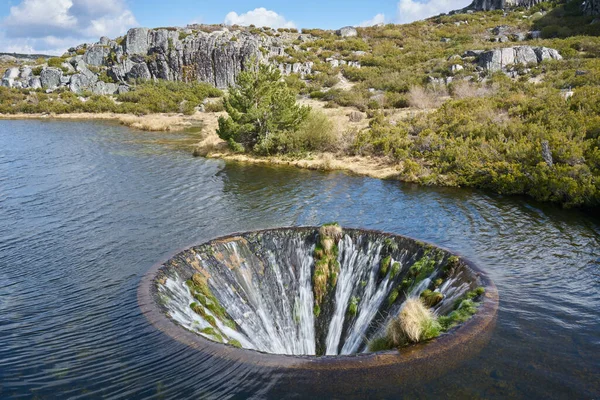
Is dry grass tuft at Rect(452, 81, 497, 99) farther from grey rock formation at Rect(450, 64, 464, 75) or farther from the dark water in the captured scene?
the dark water

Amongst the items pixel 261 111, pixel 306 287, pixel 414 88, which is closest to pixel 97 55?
pixel 414 88

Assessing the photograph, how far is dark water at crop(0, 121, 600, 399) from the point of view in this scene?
27.8 ft

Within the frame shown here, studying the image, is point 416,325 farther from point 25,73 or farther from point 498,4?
point 498,4

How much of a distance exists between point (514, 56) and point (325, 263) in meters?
45.9

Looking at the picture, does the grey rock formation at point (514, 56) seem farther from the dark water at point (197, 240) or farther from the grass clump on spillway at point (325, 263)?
the grass clump on spillway at point (325, 263)

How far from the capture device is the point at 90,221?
18.8 m

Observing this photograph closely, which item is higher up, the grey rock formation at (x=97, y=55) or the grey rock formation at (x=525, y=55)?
the grey rock formation at (x=97, y=55)

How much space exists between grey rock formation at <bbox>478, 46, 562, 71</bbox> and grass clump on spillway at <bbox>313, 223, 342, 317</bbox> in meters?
41.6

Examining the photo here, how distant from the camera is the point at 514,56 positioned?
1989 inches

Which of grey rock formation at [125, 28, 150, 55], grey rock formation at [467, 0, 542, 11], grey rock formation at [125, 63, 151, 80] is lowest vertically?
grey rock formation at [125, 63, 151, 80]

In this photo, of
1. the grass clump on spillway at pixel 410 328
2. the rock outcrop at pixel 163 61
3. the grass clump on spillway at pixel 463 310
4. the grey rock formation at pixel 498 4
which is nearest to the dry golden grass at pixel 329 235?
the grass clump on spillway at pixel 463 310

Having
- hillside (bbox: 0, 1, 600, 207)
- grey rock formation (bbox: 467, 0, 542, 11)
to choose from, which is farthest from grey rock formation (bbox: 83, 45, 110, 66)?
grey rock formation (bbox: 467, 0, 542, 11)

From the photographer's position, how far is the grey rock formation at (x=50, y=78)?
77.1m

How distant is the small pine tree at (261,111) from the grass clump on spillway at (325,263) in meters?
18.4
